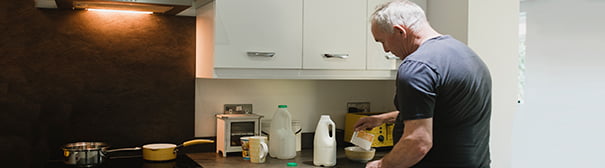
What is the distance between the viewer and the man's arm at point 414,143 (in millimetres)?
1755

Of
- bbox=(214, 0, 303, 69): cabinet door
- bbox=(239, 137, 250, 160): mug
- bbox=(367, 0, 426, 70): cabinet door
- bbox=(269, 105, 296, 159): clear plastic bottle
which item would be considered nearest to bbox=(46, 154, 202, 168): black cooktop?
bbox=(239, 137, 250, 160): mug

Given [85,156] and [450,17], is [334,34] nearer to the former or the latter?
[450,17]

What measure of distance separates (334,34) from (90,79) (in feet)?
3.62

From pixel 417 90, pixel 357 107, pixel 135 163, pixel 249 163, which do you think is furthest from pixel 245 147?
pixel 417 90

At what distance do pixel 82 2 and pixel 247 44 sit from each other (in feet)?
2.22

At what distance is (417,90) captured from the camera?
5.71ft

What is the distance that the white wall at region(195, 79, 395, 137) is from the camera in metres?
2.76

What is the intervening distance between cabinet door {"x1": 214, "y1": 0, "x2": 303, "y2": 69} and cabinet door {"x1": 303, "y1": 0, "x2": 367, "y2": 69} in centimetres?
5

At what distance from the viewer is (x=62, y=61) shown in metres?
2.47

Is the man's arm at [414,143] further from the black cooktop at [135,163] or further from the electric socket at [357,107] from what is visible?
the electric socket at [357,107]

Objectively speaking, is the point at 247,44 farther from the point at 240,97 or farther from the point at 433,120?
the point at 433,120

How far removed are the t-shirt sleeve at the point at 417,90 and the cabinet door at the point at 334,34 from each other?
0.81 meters

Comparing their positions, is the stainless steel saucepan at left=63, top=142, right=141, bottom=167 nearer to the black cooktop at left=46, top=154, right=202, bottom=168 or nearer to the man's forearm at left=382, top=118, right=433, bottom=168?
the black cooktop at left=46, top=154, right=202, bottom=168

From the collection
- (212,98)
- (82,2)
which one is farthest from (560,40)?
(82,2)
